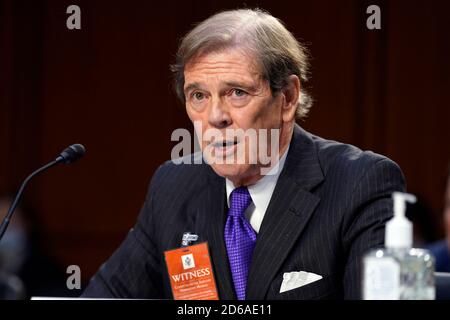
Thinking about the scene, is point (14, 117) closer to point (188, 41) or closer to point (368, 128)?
point (368, 128)

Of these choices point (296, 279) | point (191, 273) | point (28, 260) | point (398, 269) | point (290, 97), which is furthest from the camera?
point (28, 260)

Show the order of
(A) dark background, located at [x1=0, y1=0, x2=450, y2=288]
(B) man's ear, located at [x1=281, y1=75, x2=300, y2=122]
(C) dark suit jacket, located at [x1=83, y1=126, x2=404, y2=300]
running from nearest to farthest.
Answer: (C) dark suit jacket, located at [x1=83, y1=126, x2=404, y2=300] → (B) man's ear, located at [x1=281, y1=75, x2=300, y2=122] → (A) dark background, located at [x1=0, y1=0, x2=450, y2=288]

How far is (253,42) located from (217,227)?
1.55ft

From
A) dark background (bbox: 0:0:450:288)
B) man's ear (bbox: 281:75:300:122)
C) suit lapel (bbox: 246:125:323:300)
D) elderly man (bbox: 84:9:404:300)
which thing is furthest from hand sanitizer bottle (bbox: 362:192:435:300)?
dark background (bbox: 0:0:450:288)

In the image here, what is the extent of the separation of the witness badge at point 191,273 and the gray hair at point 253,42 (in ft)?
1.50

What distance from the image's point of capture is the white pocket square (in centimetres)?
195

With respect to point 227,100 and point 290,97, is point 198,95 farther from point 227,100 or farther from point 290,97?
point 290,97

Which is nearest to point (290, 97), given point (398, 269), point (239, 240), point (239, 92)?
point (239, 92)

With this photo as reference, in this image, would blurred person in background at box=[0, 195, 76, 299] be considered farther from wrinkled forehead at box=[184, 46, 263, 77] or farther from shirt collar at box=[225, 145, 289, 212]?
wrinkled forehead at box=[184, 46, 263, 77]

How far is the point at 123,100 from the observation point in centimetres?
455

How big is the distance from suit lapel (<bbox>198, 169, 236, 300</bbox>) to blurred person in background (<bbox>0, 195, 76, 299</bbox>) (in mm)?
1764

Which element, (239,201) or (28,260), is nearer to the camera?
(239,201)
